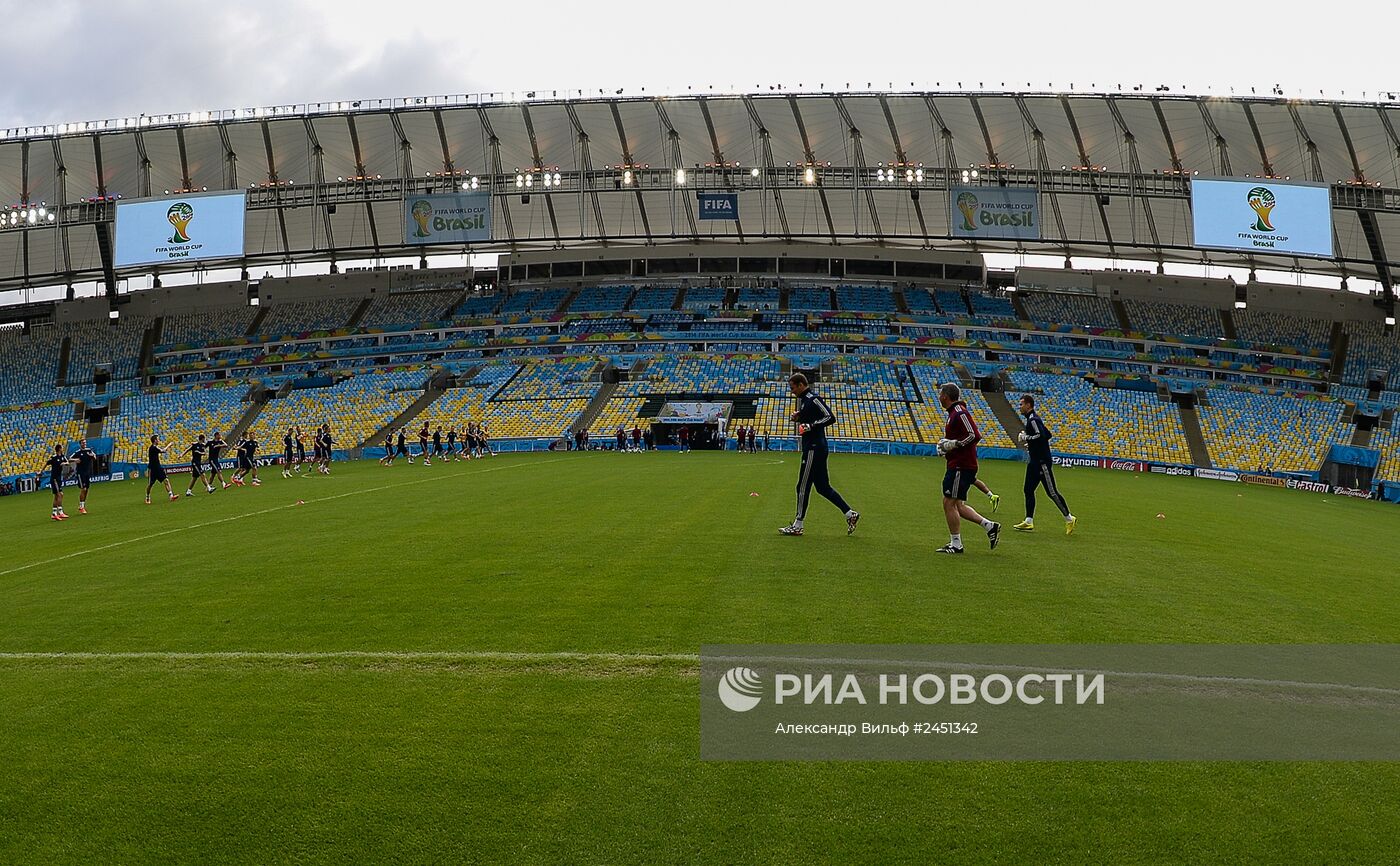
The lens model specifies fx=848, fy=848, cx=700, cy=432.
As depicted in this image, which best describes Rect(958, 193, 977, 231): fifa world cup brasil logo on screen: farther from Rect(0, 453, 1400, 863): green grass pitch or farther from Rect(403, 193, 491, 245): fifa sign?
Rect(0, 453, 1400, 863): green grass pitch

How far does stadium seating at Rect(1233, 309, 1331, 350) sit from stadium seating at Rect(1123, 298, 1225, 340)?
1.45 meters

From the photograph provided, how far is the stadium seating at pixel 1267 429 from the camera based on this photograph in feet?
129

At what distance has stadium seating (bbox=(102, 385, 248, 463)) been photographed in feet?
144

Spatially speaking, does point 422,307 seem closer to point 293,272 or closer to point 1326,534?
point 293,272

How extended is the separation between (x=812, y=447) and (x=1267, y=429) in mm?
42158

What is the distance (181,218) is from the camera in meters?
44.3

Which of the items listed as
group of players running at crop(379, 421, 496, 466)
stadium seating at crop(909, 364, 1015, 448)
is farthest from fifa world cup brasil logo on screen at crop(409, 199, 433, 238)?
stadium seating at crop(909, 364, 1015, 448)

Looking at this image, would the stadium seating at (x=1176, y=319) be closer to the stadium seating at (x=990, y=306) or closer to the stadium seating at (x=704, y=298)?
the stadium seating at (x=990, y=306)

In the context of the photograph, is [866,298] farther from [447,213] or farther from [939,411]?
[447,213]

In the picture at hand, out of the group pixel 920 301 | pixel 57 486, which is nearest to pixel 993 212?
pixel 920 301

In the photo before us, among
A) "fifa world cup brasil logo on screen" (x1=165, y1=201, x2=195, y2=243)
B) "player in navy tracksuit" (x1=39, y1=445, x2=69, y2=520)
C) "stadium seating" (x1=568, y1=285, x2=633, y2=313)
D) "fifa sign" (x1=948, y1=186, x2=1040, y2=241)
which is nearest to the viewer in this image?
"player in navy tracksuit" (x1=39, y1=445, x2=69, y2=520)

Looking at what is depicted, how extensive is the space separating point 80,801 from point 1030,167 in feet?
185

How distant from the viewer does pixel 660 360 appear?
52.6m

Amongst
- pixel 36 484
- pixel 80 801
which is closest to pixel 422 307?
pixel 36 484
